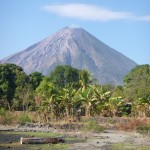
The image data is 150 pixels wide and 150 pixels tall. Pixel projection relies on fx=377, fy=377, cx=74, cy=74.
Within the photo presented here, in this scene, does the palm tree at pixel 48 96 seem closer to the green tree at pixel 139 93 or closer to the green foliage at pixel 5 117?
the green foliage at pixel 5 117

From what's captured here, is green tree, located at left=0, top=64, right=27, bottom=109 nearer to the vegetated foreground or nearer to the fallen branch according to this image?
the vegetated foreground

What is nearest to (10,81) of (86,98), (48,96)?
(86,98)

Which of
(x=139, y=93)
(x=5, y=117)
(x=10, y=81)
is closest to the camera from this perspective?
(x=5, y=117)

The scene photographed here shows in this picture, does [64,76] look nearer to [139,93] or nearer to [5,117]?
[139,93]

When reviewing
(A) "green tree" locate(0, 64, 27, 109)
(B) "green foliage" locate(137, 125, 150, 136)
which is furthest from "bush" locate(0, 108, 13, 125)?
(A) "green tree" locate(0, 64, 27, 109)

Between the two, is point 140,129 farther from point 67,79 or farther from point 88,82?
point 67,79

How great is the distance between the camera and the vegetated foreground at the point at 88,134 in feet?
53.5

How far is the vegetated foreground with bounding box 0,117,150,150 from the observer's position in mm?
16297

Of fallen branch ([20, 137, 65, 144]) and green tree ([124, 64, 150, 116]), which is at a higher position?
green tree ([124, 64, 150, 116])

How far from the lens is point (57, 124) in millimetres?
27531

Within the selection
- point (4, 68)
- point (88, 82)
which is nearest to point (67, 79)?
point (4, 68)

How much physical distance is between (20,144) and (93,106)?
1852 centimetres

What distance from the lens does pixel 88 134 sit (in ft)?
73.6

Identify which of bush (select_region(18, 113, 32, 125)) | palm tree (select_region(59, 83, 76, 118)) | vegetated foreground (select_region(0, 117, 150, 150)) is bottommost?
vegetated foreground (select_region(0, 117, 150, 150))
